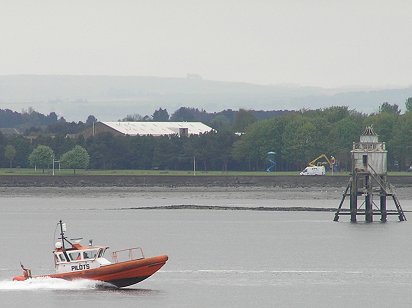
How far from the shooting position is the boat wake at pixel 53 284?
277 feet

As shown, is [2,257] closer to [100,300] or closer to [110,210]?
[100,300]

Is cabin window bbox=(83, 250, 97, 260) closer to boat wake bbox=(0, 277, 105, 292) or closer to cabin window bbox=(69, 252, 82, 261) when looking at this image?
cabin window bbox=(69, 252, 82, 261)

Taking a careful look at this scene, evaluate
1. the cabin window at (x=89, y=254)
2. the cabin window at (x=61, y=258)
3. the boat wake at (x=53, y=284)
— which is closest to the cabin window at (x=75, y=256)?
the cabin window at (x=89, y=254)

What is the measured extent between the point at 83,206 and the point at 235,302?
10299 centimetres

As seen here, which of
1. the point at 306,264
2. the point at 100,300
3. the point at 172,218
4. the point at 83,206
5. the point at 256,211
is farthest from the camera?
the point at 83,206

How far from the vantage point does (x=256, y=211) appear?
17050 cm

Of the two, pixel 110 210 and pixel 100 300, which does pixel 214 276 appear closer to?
pixel 100 300

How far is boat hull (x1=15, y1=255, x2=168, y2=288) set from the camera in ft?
275

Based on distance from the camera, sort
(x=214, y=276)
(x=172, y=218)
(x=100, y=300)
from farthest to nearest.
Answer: (x=172, y=218)
(x=214, y=276)
(x=100, y=300)

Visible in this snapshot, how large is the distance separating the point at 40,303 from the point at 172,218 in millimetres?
75502

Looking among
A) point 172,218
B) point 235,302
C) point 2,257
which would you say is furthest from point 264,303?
point 172,218

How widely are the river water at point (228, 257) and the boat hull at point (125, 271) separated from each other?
65cm

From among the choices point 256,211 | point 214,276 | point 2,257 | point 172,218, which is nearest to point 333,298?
point 214,276

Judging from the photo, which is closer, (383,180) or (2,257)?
(2,257)
